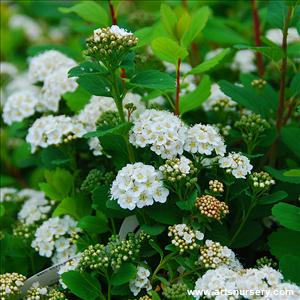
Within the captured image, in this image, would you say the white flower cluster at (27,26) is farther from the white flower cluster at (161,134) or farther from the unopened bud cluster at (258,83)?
the white flower cluster at (161,134)

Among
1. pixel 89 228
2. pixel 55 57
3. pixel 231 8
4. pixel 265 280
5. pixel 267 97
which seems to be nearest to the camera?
pixel 265 280

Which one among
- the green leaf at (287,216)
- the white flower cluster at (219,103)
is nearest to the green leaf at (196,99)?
the white flower cluster at (219,103)

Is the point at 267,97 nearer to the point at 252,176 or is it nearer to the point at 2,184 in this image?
the point at 252,176

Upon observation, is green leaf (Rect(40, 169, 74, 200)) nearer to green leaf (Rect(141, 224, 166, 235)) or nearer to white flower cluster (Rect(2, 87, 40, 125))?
white flower cluster (Rect(2, 87, 40, 125))

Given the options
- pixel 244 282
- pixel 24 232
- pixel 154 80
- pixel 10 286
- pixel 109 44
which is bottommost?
pixel 24 232

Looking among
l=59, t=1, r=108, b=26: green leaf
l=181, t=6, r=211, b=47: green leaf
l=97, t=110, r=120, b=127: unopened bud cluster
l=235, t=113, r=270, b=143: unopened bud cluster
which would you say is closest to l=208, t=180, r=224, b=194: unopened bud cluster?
l=235, t=113, r=270, b=143: unopened bud cluster

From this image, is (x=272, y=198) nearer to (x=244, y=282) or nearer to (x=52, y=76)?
(x=244, y=282)

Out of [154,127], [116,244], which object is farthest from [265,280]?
[154,127]

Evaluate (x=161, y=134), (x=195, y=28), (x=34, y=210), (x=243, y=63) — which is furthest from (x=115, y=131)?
(x=243, y=63)
